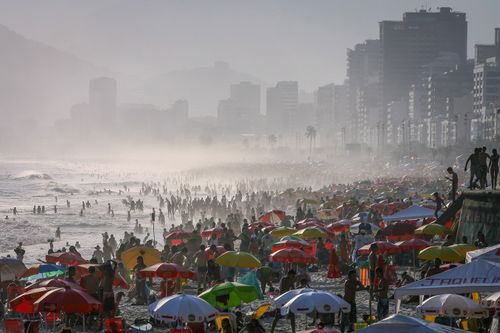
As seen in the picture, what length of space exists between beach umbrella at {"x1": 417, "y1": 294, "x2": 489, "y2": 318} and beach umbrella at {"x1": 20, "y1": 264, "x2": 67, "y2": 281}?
29.1 ft

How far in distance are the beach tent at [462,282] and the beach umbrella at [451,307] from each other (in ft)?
0.30

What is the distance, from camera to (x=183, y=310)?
14.1 meters

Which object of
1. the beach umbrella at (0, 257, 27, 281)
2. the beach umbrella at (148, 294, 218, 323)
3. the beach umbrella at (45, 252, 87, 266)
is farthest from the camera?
the beach umbrella at (45, 252, 87, 266)

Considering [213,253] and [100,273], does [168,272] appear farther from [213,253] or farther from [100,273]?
[213,253]

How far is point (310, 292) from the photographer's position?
14.5 metres

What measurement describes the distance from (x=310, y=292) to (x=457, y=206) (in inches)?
447

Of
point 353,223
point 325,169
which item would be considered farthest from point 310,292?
point 325,169

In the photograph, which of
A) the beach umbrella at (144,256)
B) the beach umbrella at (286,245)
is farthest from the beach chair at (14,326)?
the beach umbrella at (286,245)

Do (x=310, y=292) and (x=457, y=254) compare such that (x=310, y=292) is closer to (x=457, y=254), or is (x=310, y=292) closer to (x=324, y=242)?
(x=457, y=254)

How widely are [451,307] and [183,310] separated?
350 centimetres

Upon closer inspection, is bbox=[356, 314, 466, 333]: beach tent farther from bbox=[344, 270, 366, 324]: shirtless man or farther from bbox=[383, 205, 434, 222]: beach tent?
bbox=[383, 205, 434, 222]: beach tent

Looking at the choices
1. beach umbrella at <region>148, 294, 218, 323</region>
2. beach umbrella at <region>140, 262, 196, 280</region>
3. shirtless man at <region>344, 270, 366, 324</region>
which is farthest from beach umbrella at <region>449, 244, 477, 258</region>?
beach umbrella at <region>148, 294, 218, 323</region>

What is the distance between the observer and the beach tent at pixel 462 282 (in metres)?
13.4

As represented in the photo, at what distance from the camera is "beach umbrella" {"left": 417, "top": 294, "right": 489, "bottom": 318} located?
1336 centimetres
